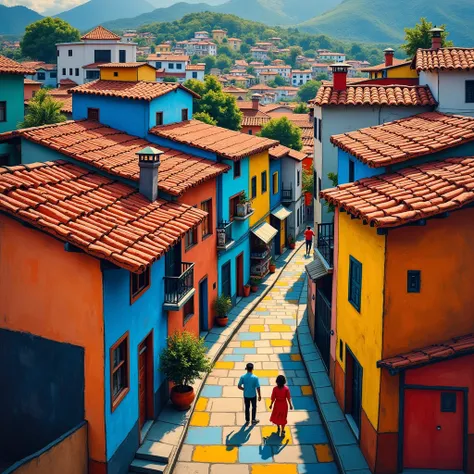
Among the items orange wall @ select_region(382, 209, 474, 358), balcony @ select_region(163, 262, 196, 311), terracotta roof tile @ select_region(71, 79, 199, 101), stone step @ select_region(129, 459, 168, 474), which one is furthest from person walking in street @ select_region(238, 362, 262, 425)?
terracotta roof tile @ select_region(71, 79, 199, 101)

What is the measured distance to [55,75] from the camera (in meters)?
105

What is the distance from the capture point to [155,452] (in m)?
15.3

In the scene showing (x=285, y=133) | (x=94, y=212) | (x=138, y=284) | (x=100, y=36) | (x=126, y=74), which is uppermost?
(x=100, y=36)

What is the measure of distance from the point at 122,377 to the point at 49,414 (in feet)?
6.17

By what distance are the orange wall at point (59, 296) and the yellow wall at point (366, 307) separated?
19.7 feet

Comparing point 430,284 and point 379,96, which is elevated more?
point 379,96

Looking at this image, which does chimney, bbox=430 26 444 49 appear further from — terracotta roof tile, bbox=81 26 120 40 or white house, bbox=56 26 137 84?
terracotta roof tile, bbox=81 26 120 40

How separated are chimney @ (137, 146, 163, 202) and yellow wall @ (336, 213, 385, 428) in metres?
5.28

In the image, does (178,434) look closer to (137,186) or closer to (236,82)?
(137,186)

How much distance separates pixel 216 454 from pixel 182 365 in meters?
2.56

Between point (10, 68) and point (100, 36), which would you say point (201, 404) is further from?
point (100, 36)

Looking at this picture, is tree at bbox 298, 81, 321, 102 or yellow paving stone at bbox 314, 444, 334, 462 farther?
tree at bbox 298, 81, 321, 102

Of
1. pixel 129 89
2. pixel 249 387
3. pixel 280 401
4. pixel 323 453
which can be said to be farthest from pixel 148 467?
pixel 129 89

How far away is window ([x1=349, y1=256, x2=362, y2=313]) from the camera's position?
16.3 m
